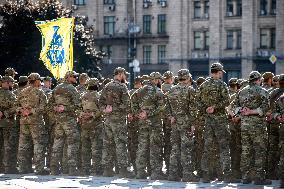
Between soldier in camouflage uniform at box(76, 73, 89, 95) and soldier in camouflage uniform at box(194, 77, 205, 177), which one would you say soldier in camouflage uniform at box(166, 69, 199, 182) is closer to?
soldier in camouflage uniform at box(194, 77, 205, 177)

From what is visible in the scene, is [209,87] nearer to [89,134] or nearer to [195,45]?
[89,134]

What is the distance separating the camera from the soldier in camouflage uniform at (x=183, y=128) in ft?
43.0

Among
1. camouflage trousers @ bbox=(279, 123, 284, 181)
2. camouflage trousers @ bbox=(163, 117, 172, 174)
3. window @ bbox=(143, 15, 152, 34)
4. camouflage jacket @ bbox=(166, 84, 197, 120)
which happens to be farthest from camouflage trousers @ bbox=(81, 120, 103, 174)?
window @ bbox=(143, 15, 152, 34)

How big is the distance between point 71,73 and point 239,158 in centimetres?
413

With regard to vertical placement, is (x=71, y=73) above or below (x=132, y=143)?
above

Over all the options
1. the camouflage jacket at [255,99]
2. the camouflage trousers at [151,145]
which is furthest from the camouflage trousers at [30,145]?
the camouflage jacket at [255,99]

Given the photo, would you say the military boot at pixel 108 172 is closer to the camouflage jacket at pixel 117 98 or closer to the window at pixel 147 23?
the camouflage jacket at pixel 117 98

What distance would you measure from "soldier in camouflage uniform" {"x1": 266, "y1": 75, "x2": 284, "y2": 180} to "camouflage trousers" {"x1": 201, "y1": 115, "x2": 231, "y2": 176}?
97 centimetres

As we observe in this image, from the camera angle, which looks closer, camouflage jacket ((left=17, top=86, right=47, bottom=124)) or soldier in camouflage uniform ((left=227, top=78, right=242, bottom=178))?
soldier in camouflage uniform ((left=227, top=78, right=242, bottom=178))

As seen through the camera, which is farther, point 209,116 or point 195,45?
point 195,45

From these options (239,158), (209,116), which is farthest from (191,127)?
(239,158)

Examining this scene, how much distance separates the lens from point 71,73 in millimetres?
14258

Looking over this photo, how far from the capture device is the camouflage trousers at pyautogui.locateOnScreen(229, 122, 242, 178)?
1358cm

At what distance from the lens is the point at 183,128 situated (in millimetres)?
13180
